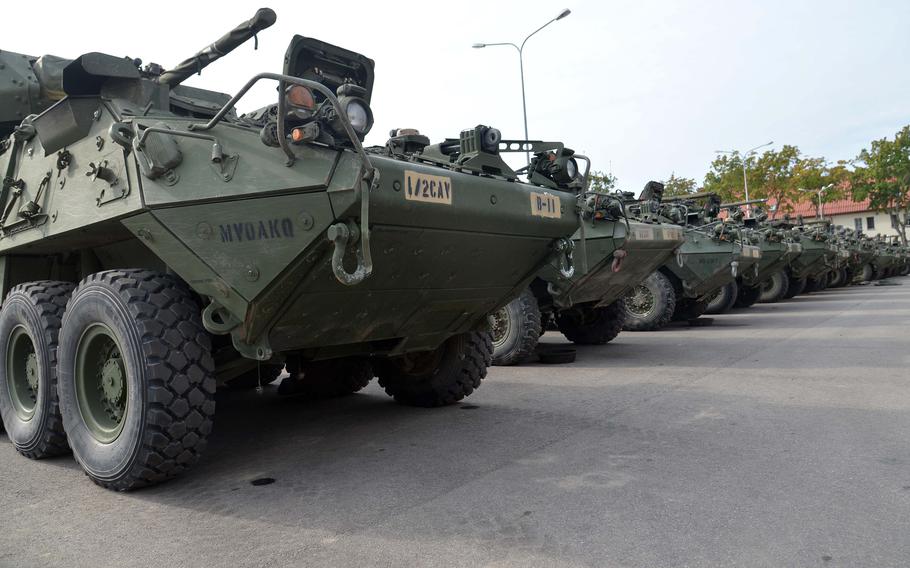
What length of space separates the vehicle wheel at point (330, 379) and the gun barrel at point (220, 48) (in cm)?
231

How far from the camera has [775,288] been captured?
1881 cm

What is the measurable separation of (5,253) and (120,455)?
2.02 metres

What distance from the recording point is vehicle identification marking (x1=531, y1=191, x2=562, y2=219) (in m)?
4.09

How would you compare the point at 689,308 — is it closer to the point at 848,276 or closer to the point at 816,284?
the point at 816,284

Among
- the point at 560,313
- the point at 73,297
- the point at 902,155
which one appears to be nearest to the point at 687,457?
the point at 73,297

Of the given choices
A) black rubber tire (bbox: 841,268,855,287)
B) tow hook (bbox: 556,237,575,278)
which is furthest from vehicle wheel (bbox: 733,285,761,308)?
tow hook (bbox: 556,237,575,278)

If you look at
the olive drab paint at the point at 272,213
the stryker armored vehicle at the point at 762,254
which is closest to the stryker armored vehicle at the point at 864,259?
the stryker armored vehicle at the point at 762,254

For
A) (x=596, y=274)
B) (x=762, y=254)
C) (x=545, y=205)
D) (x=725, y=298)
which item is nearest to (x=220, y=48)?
(x=545, y=205)

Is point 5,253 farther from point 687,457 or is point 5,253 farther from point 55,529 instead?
point 687,457

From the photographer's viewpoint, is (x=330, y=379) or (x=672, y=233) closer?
(x=330, y=379)

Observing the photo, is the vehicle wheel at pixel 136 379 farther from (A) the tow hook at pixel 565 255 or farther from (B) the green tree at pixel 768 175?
(B) the green tree at pixel 768 175

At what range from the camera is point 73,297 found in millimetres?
3775

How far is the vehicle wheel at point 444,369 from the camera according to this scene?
5.25 metres

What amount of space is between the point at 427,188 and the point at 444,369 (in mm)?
2181
